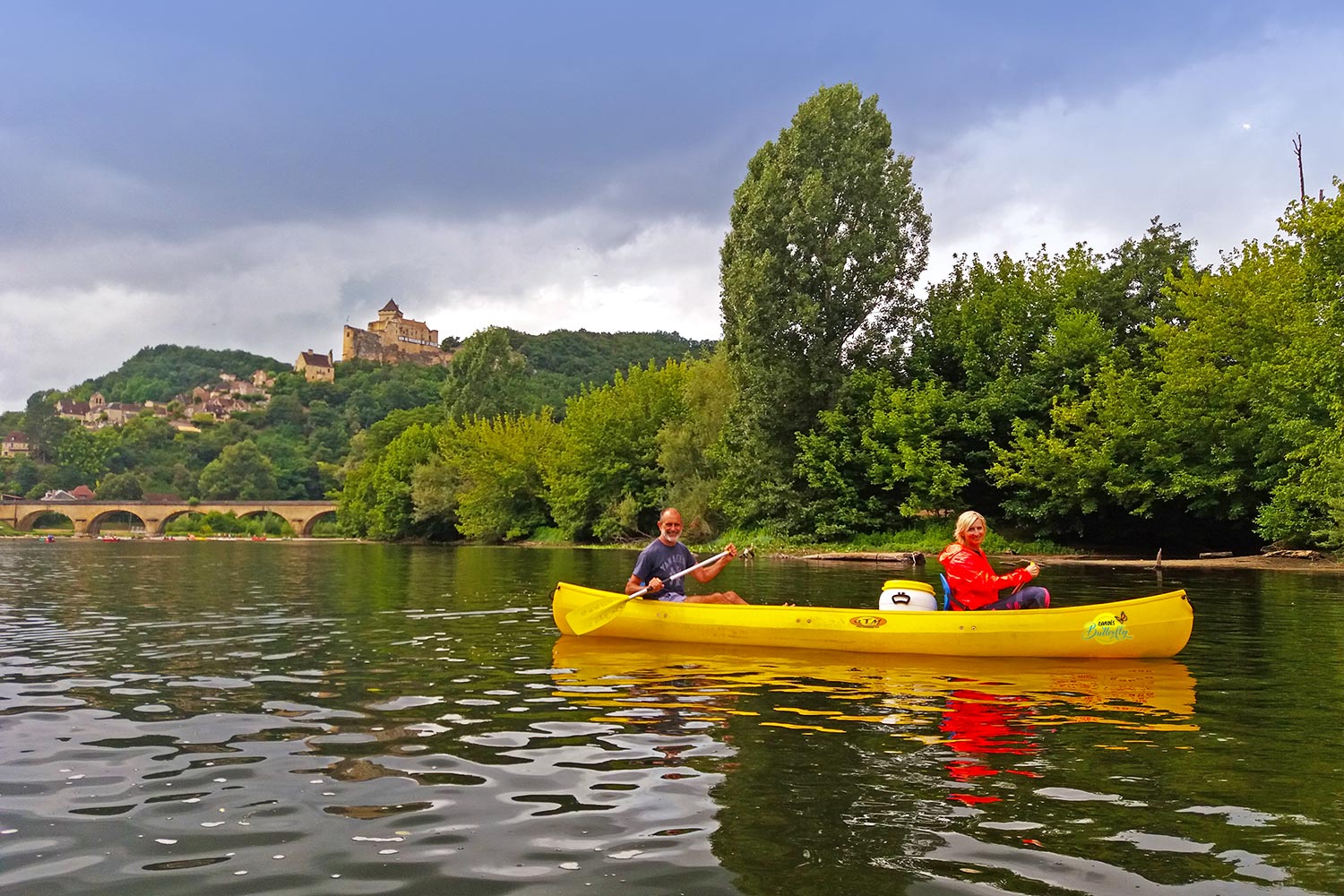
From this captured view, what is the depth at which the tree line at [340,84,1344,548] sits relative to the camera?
35406 millimetres

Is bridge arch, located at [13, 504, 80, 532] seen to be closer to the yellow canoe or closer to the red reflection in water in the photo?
the yellow canoe

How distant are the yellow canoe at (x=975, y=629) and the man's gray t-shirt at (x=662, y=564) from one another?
841 mm

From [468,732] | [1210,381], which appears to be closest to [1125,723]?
[468,732]

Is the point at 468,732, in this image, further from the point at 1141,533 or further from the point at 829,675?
the point at 1141,533

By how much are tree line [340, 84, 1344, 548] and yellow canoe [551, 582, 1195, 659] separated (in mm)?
23592

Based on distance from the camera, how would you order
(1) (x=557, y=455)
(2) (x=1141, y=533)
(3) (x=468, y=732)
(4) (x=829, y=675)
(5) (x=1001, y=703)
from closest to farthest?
1. (3) (x=468, y=732)
2. (5) (x=1001, y=703)
3. (4) (x=829, y=675)
4. (2) (x=1141, y=533)
5. (1) (x=557, y=455)

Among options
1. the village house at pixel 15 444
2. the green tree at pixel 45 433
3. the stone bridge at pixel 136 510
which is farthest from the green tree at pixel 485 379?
the village house at pixel 15 444

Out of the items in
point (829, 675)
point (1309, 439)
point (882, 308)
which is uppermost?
point (882, 308)

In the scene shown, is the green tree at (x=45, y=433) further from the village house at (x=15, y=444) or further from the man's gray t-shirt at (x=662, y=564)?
the man's gray t-shirt at (x=662, y=564)

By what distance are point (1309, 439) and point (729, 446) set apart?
899 inches

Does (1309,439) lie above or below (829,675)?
above

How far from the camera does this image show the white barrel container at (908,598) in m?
12.4

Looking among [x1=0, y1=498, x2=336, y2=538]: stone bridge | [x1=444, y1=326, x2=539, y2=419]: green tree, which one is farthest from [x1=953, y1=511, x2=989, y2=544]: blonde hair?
[x1=0, y1=498, x2=336, y2=538]: stone bridge

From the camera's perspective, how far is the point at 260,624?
16.1m
